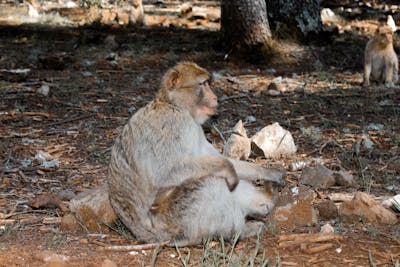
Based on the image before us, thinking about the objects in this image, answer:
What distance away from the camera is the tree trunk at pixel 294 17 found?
1192 centimetres

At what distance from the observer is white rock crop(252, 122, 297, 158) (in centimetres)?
674

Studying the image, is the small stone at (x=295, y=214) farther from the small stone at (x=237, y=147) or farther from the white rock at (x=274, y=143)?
the white rock at (x=274, y=143)

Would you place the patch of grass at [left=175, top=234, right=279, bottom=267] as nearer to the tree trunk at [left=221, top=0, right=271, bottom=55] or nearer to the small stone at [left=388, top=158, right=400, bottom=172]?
the small stone at [left=388, top=158, right=400, bottom=172]

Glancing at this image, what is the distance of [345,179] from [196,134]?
173cm

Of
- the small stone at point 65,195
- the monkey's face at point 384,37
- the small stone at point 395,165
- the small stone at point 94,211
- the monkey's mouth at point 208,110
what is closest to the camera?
the monkey's mouth at point 208,110

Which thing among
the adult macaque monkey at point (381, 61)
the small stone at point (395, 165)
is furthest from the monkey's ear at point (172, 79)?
the adult macaque monkey at point (381, 61)

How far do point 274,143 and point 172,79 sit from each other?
206 cm

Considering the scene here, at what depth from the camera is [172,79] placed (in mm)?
4945

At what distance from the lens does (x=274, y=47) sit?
1125 cm

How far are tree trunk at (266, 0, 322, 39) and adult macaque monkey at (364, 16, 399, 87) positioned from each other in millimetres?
1468

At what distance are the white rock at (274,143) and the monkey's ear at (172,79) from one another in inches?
77.6

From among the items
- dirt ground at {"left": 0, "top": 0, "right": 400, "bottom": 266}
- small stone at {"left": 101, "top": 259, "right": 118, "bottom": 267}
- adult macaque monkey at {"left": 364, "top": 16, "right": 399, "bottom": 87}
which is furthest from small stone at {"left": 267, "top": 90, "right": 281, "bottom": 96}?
small stone at {"left": 101, "top": 259, "right": 118, "bottom": 267}

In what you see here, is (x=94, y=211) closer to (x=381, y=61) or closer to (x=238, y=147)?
(x=238, y=147)

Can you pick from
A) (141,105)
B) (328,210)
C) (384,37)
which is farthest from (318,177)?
(384,37)
